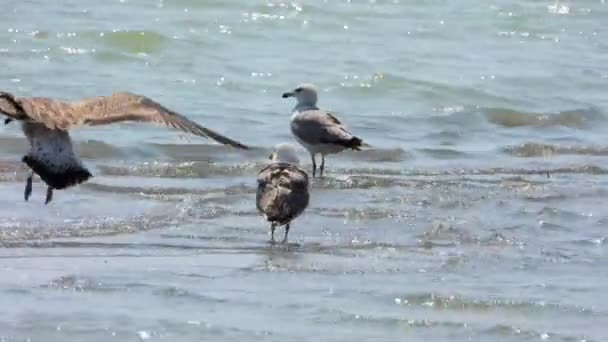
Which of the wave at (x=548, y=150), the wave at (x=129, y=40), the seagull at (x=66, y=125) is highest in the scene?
the seagull at (x=66, y=125)

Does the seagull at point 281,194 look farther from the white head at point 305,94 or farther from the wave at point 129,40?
the wave at point 129,40

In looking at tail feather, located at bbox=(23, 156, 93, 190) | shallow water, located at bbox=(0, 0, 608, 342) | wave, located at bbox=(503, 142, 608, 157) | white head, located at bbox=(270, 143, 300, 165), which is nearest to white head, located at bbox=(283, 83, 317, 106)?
shallow water, located at bbox=(0, 0, 608, 342)

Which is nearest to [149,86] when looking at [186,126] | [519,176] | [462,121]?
[462,121]

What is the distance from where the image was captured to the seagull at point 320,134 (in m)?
10.5

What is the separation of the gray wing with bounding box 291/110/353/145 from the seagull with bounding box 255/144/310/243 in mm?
2009

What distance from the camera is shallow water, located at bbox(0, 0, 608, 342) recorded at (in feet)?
20.7

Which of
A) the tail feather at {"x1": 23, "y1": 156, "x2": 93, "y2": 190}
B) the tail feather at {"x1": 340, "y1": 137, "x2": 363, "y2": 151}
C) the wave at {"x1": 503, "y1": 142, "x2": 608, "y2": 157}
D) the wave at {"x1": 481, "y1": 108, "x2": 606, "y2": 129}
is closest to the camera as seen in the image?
the tail feather at {"x1": 23, "y1": 156, "x2": 93, "y2": 190}

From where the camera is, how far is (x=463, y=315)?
6.33 meters

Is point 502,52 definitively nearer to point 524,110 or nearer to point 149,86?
point 524,110

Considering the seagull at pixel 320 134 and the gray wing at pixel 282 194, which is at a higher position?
the gray wing at pixel 282 194

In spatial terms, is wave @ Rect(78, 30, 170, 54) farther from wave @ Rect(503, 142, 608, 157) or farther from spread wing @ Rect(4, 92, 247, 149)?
spread wing @ Rect(4, 92, 247, 149)

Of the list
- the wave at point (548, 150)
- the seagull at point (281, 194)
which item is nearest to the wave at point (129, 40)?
the wave at point (548, 150)

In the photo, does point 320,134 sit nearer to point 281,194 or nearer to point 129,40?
point 281,194

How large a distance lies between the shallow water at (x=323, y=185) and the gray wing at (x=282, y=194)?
17 centimetres
